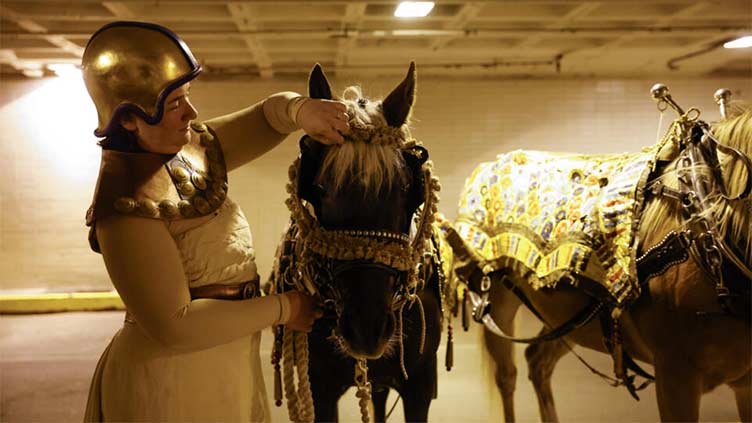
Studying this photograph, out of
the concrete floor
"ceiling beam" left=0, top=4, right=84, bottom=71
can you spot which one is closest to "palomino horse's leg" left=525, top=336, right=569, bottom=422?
the concrete floor

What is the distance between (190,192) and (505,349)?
1.99m

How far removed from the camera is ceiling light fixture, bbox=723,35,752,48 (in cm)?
288

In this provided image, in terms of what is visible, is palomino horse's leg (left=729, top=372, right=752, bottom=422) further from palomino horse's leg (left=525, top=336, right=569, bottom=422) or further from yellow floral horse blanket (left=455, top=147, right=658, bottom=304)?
palomino horse's leg (left=525, top=336, right=569, bottom=422)

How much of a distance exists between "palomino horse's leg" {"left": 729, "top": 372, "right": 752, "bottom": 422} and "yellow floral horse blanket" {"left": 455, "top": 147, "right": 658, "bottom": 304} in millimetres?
416

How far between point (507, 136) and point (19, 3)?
2481mm

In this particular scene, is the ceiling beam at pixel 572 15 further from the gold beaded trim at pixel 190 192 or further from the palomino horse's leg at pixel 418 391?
the gold beaded trim at pixel 190 192

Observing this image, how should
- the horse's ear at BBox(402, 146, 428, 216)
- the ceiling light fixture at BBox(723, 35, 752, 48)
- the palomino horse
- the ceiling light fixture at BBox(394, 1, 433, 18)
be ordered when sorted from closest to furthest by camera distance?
1. the horse's ear at BBox(402, 146, 428, 216)
2. the palomino horse
3. the ceiling light fixture at BBox(394, 1, 433, 18)
4. the ceiling light fixture at BBox(723, 35, 752, 48)

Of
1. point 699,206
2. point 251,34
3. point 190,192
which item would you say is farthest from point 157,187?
point 251,34

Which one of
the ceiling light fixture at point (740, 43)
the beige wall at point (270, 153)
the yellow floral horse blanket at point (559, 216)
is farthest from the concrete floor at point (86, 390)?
the ceiling light fixture at point (740, 43)

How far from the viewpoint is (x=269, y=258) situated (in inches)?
93.2

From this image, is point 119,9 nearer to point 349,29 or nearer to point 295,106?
point 349,29

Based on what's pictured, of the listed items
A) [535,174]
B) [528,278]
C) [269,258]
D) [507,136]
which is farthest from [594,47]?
[269,258]

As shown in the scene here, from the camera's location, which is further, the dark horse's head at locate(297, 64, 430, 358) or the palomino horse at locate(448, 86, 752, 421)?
the palomino horse at locate(448, 86, 752, 421)

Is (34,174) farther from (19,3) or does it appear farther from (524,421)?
(524,421)
